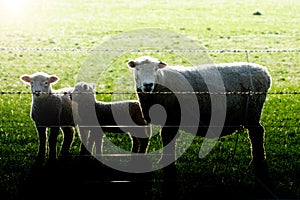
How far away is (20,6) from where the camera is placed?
3628cm

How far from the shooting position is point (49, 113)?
7.70 m

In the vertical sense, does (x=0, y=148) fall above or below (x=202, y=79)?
below

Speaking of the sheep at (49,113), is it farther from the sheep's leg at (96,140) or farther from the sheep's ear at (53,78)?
the sheep's leg at (96,140)

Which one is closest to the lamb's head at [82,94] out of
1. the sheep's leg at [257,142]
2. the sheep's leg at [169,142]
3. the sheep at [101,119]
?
the sheep at [101,119]

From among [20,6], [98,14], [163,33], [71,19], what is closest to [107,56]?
[163,33]

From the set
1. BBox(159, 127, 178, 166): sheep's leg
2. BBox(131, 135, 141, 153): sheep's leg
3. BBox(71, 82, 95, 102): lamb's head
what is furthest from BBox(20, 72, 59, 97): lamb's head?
BBox(159, 127, 178, 166): sheep's leg

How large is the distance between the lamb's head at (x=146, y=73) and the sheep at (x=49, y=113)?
1330 mm

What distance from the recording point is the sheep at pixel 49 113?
7418 mm

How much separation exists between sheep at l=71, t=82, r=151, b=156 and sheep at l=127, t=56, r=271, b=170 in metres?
0.48

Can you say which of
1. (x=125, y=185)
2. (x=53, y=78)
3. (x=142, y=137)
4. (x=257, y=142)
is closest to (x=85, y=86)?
(x=53, y=78)

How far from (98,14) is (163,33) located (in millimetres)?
7821

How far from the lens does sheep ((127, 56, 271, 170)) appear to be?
6.91 metres

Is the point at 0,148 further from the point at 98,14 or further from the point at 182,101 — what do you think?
the point at 98,14

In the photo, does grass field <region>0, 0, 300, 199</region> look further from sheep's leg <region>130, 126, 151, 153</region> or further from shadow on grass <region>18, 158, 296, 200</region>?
sheep's leg <region>130, 126, 151, 153</region>
